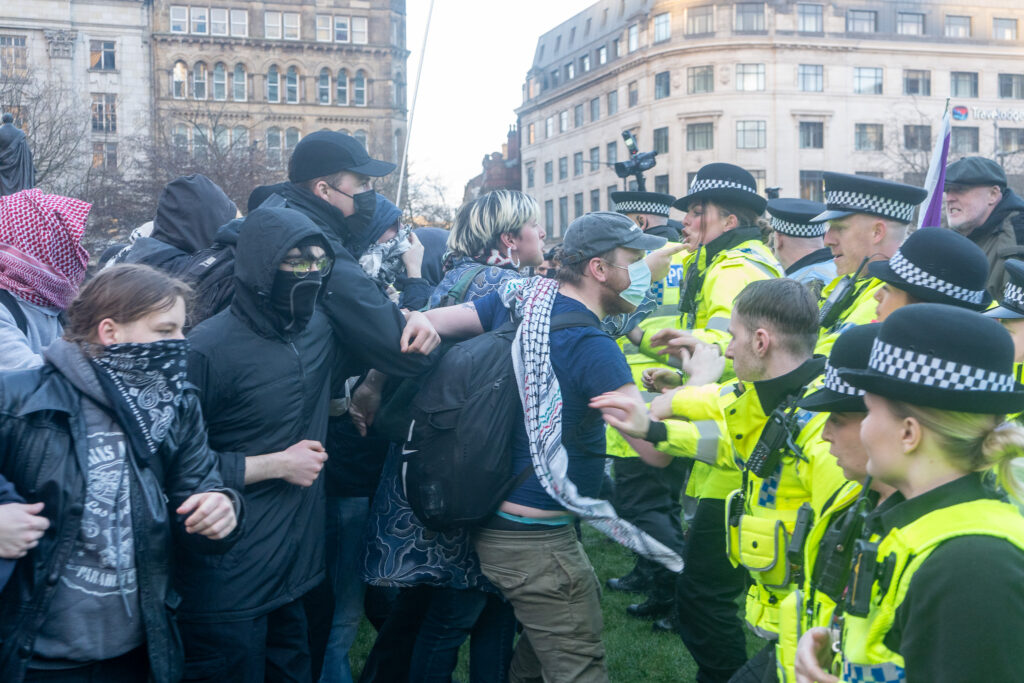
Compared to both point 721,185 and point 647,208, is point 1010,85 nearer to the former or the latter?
point 647,208

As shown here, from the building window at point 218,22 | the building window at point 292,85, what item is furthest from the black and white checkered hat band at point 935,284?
the building window at point 218,22

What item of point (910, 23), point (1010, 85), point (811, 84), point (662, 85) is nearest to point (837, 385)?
point (662, 85)

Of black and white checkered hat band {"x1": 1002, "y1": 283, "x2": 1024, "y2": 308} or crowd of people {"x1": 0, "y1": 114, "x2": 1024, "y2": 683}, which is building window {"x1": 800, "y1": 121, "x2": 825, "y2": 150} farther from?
black and white checkered hat band {"x1": 1002, "y1": 283, "x2": 1024, "y2": 308}

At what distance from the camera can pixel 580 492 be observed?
372 centimetres

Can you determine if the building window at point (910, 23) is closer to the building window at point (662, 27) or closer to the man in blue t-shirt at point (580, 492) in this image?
the building window at point (662, 27)

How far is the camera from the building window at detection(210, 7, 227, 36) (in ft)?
219

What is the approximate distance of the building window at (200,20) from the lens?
216 ft

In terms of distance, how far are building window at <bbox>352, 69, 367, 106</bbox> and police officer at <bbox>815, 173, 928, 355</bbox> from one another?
225ft

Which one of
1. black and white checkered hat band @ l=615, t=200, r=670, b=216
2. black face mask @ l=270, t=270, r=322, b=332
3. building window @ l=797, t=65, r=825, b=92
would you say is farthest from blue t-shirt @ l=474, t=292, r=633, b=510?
building window @ l=797, t=65, r=825, b=92

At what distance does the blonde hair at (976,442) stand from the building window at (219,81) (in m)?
70.3

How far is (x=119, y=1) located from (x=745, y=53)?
137ft

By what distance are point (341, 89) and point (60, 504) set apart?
232ft

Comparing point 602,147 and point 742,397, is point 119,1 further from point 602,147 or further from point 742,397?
point 742,397

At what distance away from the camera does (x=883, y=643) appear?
2115 millimetres
